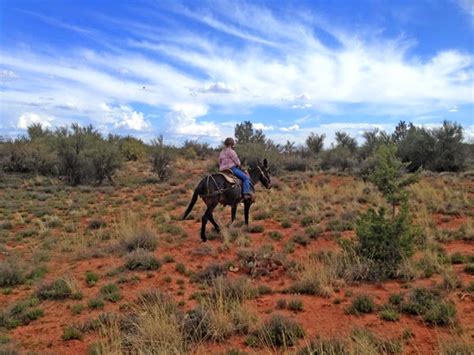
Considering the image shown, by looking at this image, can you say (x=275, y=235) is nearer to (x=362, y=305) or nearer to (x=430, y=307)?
(x=362, y=305)

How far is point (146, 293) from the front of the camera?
284 inches

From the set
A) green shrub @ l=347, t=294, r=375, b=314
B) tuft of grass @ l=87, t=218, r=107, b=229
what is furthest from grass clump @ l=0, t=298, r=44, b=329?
tuft of grass @ l=87, t=218, r=107, b=229

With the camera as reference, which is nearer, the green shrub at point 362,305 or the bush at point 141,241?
the green shrub at point 362,305

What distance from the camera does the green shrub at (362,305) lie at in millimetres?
6449

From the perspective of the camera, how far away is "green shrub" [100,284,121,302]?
7473mm

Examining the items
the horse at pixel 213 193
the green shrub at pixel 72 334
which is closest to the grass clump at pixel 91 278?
the green shrub at pixel 72 334

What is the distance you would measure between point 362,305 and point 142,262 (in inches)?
205

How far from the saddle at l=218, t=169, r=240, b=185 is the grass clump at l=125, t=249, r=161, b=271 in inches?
134

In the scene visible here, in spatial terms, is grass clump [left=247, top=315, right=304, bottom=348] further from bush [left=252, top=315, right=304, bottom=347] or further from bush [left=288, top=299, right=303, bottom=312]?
bush [left=288, top=299, right=303, bottom=312]

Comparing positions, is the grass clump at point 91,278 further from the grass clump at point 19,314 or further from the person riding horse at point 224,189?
the person riding horse at point 224,189

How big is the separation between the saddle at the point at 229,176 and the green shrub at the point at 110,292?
490cm

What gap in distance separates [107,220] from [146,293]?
868 cm

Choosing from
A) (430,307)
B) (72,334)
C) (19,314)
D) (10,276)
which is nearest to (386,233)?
(430,307)

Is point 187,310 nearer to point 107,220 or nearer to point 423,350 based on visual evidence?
point 423,350
